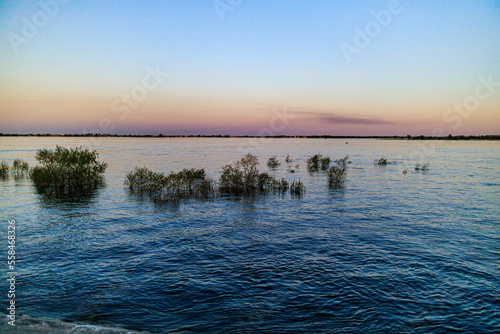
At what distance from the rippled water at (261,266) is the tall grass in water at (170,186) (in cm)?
509

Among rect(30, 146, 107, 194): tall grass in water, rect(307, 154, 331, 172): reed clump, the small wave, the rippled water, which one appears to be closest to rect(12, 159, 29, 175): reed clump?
rect(30, 146, 107, 194): tall grass in water

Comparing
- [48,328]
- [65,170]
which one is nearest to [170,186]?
[65,170]

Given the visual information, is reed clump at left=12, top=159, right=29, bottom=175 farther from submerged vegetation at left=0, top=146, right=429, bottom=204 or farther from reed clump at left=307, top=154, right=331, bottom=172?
reed clump at left=307, top=154, right=331, bottom=172

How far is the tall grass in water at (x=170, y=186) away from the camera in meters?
33.2

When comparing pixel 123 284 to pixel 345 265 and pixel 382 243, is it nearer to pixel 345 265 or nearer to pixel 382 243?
pixel 345 265

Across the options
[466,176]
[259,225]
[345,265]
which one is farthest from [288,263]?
[466,176]

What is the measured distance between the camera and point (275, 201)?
101 feet

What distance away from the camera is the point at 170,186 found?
111ft

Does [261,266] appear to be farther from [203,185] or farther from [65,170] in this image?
[65,170]

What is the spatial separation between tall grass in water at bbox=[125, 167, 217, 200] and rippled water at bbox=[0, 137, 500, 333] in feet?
16.7

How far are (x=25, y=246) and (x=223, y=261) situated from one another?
1112cm

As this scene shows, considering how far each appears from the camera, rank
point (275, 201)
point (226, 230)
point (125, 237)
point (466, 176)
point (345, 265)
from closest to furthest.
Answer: point (345, 265) → point (125, 237) → point (226, 230) → point (275, 201) → point (466, 176)

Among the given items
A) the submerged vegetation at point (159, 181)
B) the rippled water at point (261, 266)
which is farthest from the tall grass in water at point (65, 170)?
the rippled water at point (261, 266)

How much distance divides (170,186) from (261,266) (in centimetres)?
2149
